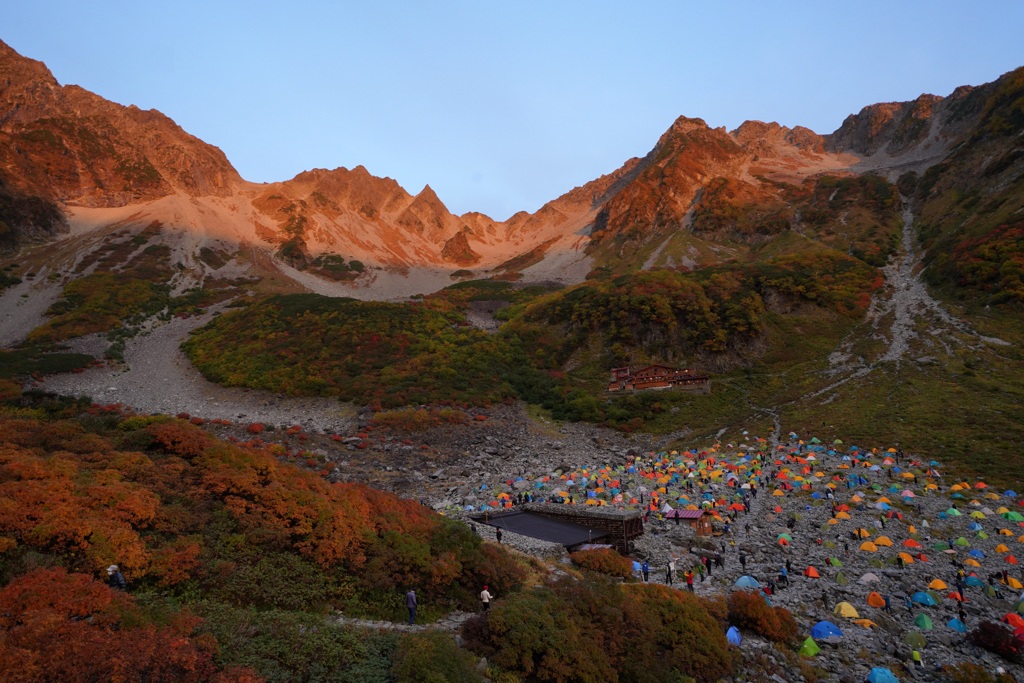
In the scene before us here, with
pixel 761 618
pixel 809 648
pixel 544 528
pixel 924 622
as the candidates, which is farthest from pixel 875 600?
pixel 544 528

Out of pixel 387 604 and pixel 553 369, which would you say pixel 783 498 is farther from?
pixel 553 369

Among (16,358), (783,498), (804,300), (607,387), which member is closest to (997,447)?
(783,498)

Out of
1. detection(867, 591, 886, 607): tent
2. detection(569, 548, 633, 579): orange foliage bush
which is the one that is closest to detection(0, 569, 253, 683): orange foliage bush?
detection(569, 548, 633, 579): orange foliage bush

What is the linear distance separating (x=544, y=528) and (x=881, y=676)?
11888mm

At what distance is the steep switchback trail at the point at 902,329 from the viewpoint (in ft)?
156

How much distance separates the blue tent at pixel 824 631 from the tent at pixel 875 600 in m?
2.85

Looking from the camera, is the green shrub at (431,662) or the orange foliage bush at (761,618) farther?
the orange foliage bush at (761,618)

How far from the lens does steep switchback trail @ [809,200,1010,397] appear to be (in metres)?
47.4

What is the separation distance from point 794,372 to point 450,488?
3890cm

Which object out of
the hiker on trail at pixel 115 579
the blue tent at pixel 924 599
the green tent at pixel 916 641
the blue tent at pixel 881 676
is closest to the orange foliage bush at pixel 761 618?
the blue tent at pixel 881 676

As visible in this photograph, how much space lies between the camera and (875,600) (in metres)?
16.0

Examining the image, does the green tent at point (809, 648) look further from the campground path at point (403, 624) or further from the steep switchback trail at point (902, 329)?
the steep switchback trail at point (902, 329)

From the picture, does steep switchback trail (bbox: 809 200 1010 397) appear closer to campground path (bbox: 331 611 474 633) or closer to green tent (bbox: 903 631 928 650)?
green tent (bbox: 903 631 928 650)

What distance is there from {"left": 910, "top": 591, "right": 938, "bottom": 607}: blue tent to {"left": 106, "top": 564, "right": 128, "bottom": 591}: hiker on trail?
21.1 m
